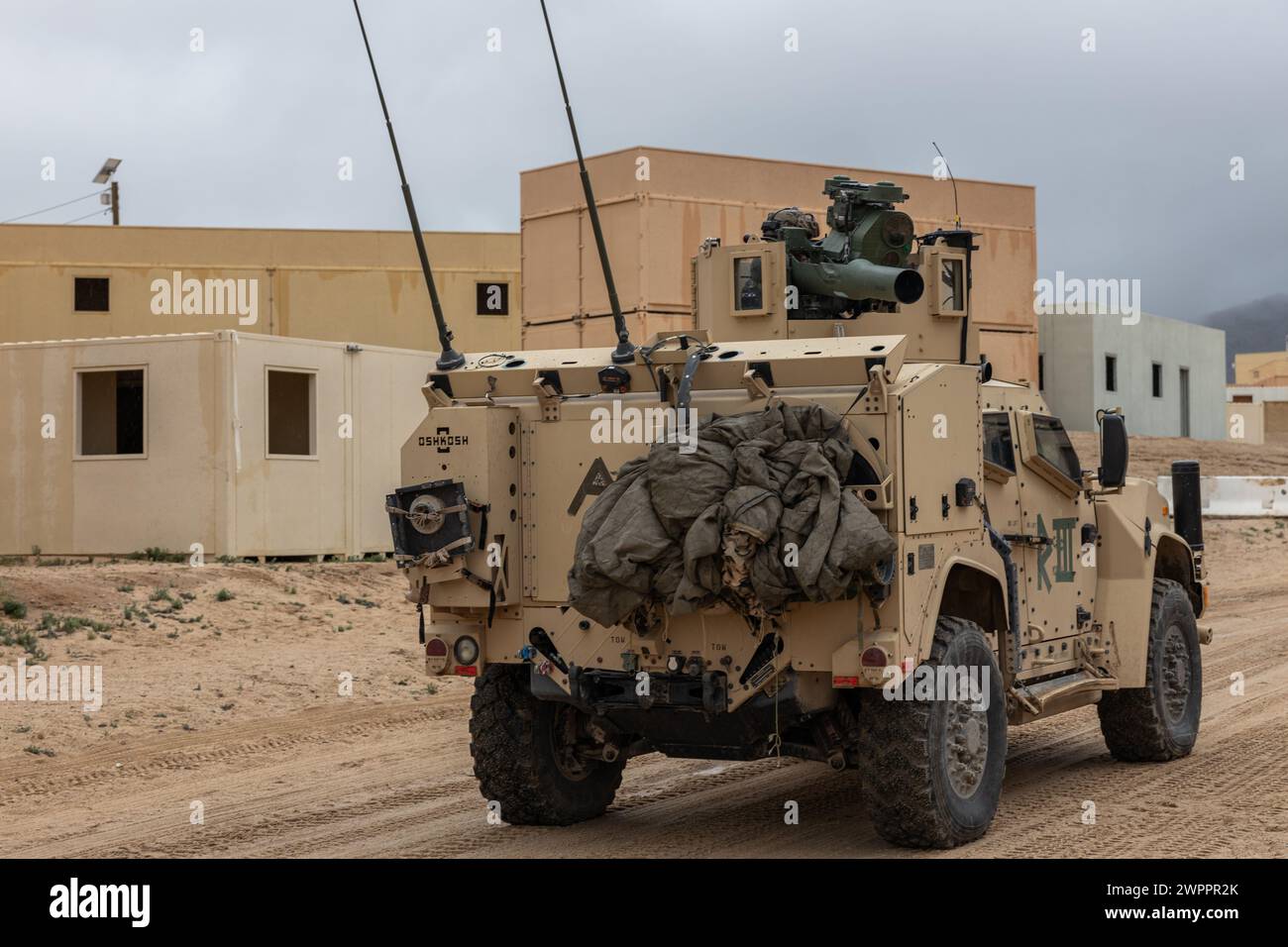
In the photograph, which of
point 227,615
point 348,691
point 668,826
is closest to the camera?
point 668,826

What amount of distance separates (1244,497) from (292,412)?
1888cm

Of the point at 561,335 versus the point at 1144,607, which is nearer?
the point at 1144,607

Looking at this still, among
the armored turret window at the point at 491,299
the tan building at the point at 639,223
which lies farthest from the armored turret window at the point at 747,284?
the armored turret window at the point at 491,299

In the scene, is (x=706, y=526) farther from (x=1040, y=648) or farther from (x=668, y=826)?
(x=1040, y=648)

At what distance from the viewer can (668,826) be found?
8914 mm

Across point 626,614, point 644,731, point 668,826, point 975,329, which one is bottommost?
point 668,826

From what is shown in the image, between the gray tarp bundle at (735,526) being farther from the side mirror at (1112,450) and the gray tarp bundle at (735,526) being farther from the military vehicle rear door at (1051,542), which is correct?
the side mirror at (1112,450)

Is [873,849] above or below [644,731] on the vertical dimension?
below

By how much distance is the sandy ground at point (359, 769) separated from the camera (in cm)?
848

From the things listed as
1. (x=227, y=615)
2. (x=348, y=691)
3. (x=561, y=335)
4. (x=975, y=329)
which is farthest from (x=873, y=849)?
(x=561, y=335)

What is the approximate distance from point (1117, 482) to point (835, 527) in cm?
340

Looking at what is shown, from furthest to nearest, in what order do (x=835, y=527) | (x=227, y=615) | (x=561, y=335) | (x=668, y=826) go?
1. (x=561, y=335)
2. (x=227, y=615)
3. (x=668, y=826)
4. (x=835, y=527)

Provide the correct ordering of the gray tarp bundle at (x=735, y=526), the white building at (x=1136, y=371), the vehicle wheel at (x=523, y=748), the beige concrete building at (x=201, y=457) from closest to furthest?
the gray tarp bundle at (x=735, y=526) < the vehicle wheel at (x=523, y=748) < the beige concrete building at (x=201, y=457) < the white building at (x=1136, y=371)

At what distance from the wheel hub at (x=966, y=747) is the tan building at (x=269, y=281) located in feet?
90.0
